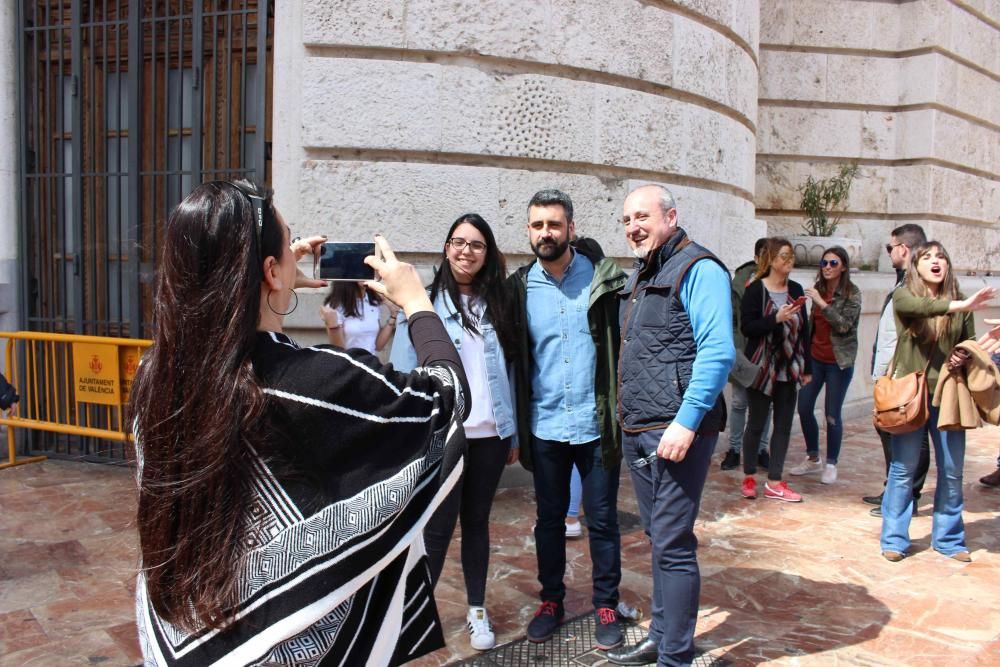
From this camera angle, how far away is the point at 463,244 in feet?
11.8

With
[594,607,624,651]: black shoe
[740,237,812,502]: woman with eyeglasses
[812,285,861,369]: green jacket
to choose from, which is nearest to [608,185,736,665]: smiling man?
[594,607,624,651]: black shoe

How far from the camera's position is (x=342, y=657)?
1.67 meters

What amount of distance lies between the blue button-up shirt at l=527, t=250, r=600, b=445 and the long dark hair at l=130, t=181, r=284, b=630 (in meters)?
2.28

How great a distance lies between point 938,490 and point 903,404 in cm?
67

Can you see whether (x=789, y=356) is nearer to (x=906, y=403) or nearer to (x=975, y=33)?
(x=906, y=403)

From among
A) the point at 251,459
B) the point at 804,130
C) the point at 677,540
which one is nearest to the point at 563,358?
the point at 677,540

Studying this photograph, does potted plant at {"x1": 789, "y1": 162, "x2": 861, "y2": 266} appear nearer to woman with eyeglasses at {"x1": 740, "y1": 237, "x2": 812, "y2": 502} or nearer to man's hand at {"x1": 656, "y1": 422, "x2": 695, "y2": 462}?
woman with eyeglasses at {"x1": 740, "y1": 237, "x2": 812, "y2": 502}

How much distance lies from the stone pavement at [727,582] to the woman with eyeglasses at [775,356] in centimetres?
27

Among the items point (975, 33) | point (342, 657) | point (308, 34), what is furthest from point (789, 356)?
point (975, 33)

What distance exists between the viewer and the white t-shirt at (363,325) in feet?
17.2

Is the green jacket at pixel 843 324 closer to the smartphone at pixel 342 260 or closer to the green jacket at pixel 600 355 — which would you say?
the green jacket at pixel 600 355

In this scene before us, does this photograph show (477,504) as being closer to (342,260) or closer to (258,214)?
(342,260)

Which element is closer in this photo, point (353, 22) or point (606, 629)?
point (606, 629)

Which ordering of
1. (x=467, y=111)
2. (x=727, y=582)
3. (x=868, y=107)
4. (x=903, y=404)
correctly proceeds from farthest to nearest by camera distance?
(x=868, y=107)
(x=467, y=111)
(x=903, y=404)
(x=727, y=582)
